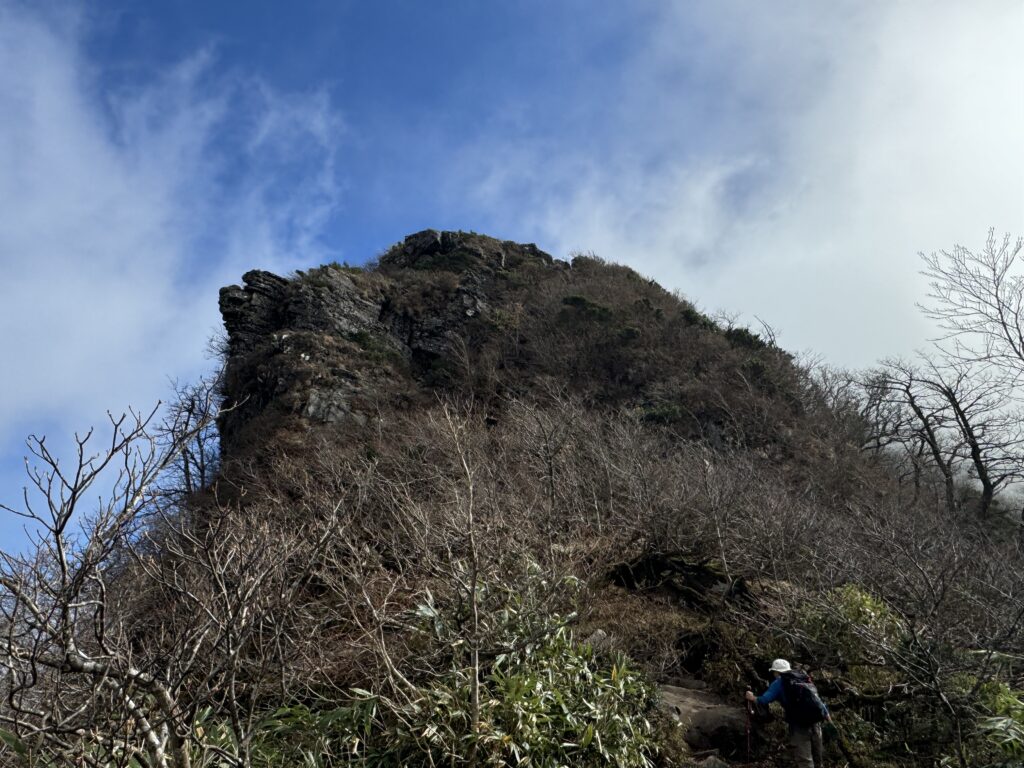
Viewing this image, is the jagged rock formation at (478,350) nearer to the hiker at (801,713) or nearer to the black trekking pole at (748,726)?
the black trekking pole at (748,726)

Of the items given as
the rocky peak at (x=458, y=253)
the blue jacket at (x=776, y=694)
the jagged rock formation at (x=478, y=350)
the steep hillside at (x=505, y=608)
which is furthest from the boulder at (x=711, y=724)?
the rocky peak at (x=458, y=253)

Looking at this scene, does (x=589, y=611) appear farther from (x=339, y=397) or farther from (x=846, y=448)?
(x=846, y=448)

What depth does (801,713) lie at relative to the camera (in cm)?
Result: 648

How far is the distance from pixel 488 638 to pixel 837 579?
557 cm

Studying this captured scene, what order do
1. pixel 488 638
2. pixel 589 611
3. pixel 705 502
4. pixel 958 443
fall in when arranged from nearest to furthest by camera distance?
pixel 488 638 → pixel 589 611 → pixel 705 502 → pixel 958 443

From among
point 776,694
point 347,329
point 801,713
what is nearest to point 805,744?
point 801,713

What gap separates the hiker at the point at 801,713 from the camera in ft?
21.1

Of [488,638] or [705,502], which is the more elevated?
[705,502]

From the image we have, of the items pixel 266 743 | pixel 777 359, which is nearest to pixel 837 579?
pixel 266 743

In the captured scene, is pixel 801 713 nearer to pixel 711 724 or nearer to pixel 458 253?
pixel 711 724

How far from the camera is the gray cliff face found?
23.3 meters

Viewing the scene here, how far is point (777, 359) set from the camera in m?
28.4

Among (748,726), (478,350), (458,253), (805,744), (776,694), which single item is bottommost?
(805,744)

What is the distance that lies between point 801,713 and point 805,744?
0.29m
